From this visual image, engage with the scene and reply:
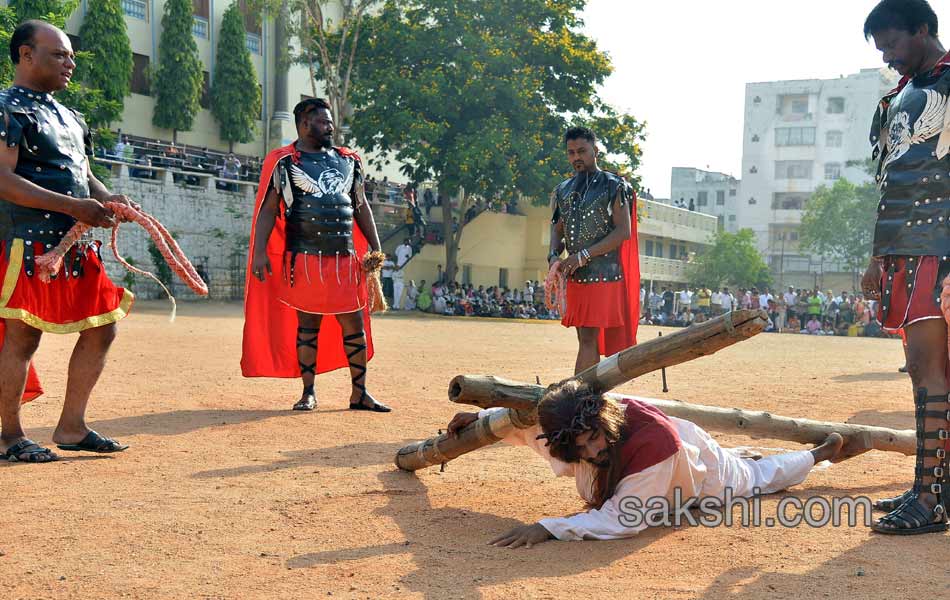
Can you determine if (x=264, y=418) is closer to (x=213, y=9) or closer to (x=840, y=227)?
(x=213, y=9)

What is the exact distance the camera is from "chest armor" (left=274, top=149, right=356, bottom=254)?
760cm

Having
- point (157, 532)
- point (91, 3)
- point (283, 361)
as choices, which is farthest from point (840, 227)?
point (157, 532)

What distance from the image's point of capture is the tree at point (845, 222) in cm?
5600

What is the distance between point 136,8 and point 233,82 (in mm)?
4195

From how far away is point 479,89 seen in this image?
30.9 m

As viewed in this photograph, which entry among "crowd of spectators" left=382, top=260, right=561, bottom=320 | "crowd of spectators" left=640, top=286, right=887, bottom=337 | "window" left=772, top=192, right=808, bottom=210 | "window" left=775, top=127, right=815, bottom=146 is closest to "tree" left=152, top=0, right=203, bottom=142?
"crowd of spectators" left=382, top=260, right=561, bottom=320

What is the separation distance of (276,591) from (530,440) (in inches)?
64.5

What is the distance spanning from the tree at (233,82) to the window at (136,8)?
298 centimetres

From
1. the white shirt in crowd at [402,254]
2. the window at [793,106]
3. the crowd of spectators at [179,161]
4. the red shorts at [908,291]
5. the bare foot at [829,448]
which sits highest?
the window at [793,106]

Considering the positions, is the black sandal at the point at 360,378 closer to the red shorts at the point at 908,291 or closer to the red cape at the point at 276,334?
the red cape at the point at 276,334

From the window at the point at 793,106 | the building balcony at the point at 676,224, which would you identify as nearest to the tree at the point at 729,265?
the building balcony at the point at 676,224

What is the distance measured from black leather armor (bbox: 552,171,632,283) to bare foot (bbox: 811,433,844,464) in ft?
8.04

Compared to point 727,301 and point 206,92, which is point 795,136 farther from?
point 206,92

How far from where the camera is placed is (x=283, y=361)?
8.09 meters
